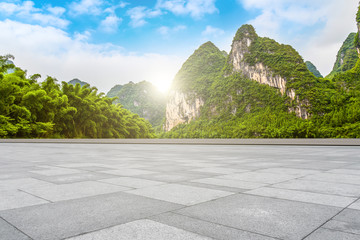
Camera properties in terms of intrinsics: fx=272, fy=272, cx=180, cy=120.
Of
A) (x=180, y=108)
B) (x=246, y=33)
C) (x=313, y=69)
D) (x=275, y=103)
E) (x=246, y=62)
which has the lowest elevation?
(x=275, y=103)

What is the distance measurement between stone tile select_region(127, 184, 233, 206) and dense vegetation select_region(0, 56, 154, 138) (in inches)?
1144

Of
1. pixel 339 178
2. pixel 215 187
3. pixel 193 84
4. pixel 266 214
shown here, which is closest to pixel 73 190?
pixel 215 187

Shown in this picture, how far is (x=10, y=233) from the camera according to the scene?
2.06m

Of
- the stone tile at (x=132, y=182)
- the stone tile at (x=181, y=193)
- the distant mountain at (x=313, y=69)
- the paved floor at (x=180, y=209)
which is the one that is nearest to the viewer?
the paved floor at (x=180, y=209)

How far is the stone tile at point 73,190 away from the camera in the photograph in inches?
130

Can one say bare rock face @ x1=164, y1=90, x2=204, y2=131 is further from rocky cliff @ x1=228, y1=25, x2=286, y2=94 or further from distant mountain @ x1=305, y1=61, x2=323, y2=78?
distant mountain @ x1=305, y1=61, x2=323, y2=78

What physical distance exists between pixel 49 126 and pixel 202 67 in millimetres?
129082

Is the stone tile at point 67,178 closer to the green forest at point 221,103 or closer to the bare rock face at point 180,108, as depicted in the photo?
the green forest at point 221,103

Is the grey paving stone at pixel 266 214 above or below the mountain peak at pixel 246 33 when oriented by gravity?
below

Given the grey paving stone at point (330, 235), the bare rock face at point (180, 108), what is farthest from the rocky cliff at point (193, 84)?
the grey paving stone at point (330, 235)

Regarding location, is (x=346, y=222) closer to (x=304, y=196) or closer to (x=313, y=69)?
(x=304, y=196)

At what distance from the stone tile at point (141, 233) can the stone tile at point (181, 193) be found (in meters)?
0.81

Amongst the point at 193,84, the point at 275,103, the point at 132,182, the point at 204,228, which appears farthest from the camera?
the point at 193,84

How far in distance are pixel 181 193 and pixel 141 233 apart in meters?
1.43
